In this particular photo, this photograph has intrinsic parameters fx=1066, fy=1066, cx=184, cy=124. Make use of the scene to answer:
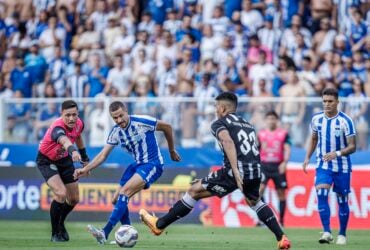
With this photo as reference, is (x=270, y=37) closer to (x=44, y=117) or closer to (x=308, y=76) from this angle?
(x=308, y=76)

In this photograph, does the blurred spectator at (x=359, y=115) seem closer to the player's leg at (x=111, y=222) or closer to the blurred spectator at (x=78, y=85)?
the blurred spectator at (x=78, y=85)

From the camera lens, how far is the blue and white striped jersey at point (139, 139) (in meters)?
16.6

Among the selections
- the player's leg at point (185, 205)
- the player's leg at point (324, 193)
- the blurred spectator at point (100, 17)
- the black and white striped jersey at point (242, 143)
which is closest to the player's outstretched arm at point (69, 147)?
the player's leg at point (185, 205)

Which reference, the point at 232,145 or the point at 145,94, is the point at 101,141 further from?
the point at 232,145

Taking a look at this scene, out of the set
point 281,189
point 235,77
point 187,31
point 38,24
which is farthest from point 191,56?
Result: point 38,24

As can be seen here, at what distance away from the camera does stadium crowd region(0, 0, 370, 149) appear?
2448cm

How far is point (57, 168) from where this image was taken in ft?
57.4

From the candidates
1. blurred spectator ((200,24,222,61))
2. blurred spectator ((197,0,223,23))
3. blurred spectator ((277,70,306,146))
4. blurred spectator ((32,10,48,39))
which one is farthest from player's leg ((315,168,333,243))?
blurred spectator ((32,10,48,39))

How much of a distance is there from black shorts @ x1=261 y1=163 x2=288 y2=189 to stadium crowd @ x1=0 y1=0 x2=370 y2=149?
5.33 feet

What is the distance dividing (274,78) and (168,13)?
436 centimetres

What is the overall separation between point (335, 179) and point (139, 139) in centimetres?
330

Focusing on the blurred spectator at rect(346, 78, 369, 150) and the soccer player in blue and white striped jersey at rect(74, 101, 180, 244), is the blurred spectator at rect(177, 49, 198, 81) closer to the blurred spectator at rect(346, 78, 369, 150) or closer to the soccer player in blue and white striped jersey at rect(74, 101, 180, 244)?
the blurred spectator at rect(346, 78, 369, 150)

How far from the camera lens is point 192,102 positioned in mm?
24391

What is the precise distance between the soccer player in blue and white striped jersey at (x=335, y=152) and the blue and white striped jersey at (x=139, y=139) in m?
2.57
